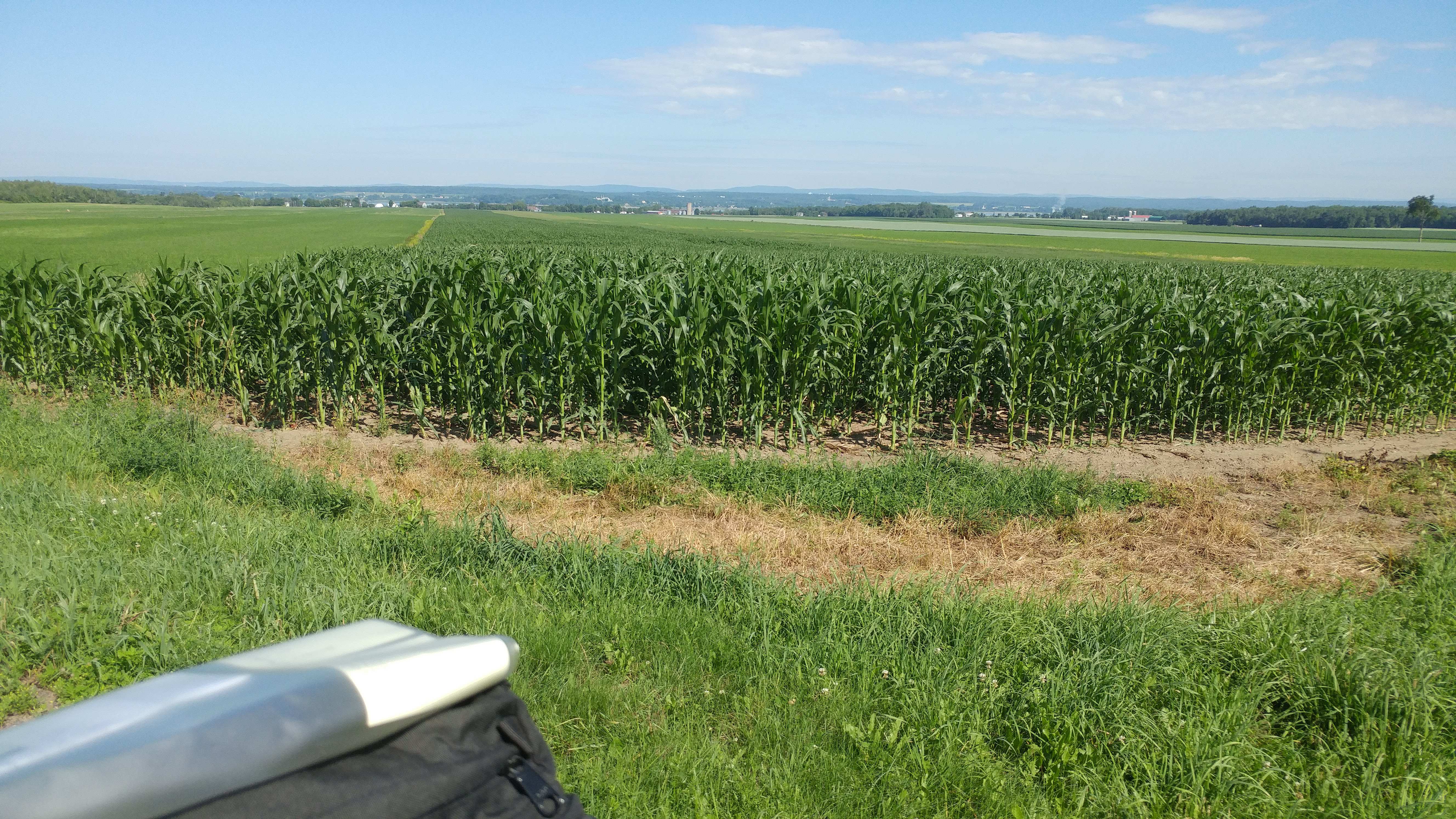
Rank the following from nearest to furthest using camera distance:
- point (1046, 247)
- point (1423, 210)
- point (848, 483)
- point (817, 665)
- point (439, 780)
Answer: point (439, 780)
point (817, 665)
point (848, 483)
point (1046, 247)
point (1423, 210)

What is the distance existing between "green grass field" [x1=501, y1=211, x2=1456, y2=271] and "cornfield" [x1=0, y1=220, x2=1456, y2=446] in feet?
119

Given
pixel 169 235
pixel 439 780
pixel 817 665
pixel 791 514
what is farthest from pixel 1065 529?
pixel 169 235

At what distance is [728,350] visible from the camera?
361 inches

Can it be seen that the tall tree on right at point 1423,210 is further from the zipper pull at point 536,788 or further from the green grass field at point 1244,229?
the zipper pull at point 536,788

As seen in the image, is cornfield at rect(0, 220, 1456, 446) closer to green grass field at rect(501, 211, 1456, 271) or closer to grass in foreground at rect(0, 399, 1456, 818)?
grass in foreground at rect(0, 399, 1456, 818)

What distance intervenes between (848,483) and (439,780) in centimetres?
593

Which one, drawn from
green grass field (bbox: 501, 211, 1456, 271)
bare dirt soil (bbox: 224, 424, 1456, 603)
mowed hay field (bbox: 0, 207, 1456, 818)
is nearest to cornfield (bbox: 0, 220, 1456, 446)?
mowed hay field (bbox: 0, 207, 1456, 818)

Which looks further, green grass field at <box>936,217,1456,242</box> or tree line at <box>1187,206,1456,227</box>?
tree line at <box>1187,206,1456,227</box>

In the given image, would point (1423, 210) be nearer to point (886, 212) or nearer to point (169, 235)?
point (886, 212)

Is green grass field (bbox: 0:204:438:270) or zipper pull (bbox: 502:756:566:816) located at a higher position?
green grass field (bbox: 0:204:438:270)

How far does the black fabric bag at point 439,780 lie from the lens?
146cm

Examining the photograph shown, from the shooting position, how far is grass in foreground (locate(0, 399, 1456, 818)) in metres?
3.02

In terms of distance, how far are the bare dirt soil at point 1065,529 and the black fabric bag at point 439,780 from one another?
324 cm

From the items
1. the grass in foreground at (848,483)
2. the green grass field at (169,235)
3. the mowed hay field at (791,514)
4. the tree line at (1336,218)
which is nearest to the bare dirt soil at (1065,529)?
the mowed hay field at (791,514)
